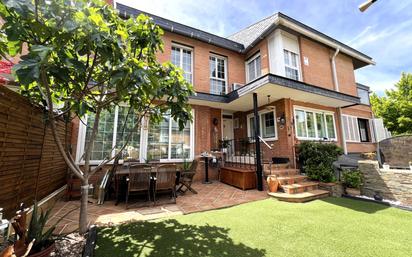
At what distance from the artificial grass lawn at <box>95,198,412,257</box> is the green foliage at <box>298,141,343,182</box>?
173 centimetres

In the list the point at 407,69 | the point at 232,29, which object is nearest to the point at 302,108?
the point at 232,29

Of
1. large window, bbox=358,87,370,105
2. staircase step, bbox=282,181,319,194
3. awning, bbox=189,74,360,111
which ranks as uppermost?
large window, bbox=358,87,370,105

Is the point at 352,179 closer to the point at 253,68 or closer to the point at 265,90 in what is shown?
the point at 265,90

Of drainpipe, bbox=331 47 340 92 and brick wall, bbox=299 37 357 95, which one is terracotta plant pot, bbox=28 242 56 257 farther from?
drainpipe, bbox=331 47 340 92

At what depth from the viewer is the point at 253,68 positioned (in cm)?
947

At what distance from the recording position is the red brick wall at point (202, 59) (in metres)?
8.05

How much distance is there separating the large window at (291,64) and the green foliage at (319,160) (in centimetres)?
356

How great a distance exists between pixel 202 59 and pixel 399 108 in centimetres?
1949

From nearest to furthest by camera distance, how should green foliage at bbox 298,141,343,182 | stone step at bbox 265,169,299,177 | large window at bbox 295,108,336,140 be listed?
green foliage at bbox 298,141,343,182 < stone step at bbox 265,169,299,177 < large window at bbox 295,108,336,140

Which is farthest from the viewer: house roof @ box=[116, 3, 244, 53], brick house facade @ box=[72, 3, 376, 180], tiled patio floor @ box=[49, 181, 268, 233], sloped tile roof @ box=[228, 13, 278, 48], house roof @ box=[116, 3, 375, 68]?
sloped tile roof @ box=[228, 13, 278, 48]

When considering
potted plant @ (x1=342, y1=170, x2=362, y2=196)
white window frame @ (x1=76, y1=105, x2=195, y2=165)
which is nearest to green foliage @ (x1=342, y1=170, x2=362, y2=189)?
potted plant @ (x1=342, y1=170, x2=362, y2=196)

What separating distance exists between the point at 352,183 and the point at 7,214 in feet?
27.2

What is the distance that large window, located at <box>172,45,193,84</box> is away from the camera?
8391mm

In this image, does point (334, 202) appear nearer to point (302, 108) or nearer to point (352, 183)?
point (352, 183)
